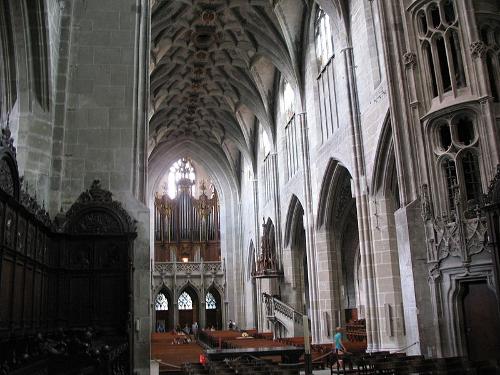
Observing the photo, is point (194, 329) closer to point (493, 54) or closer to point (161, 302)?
point (161, 302)

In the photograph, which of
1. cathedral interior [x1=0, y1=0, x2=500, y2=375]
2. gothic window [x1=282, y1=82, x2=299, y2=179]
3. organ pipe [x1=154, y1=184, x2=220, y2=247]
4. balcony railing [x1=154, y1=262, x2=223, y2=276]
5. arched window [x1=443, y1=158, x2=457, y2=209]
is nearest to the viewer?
cathedral interior [x1=0, y1=0, x2=500, y2=375]

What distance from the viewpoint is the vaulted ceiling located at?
21.9 meters

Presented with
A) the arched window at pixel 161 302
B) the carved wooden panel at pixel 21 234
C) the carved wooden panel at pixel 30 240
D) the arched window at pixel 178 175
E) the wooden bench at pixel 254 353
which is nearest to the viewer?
the carved wooden panel at pixel 21 234

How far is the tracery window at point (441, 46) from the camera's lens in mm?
11164

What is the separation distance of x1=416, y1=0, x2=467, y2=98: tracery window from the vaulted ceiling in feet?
32.3

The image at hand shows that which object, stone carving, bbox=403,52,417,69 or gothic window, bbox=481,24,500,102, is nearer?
gothic window, bbox=481,24,500,102

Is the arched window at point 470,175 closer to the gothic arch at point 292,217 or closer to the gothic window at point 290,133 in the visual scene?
the gothic window at point 290,133

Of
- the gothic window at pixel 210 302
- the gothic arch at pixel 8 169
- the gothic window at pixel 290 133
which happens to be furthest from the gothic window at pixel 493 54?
the gothic window at pixel 210 302

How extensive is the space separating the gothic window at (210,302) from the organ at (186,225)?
107 inches

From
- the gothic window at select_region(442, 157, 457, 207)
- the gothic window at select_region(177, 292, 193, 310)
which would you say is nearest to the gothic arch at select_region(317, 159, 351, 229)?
the gothic window at select_region(442, 157, 457, 207)

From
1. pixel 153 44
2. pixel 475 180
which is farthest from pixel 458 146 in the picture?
pixel 153 44

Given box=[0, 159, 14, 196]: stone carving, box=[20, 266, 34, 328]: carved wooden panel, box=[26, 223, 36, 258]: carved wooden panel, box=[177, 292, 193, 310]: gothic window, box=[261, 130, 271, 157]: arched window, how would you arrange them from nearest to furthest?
box=[0, 159, 14, 196]: stone carving
box=[20, 266, 34, 328]: carved wooden panel
box=[26, 223, 36, 258]: carved wooden panel
box=[261, 130, 271, 157]: arched window
box=[177, 292, 193, 310]: gothic window

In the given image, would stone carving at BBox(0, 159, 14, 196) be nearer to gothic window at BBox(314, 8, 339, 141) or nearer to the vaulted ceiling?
gothic window at BBox(314, 8, 339, 141)

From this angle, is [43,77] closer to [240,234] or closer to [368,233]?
[368,233]
